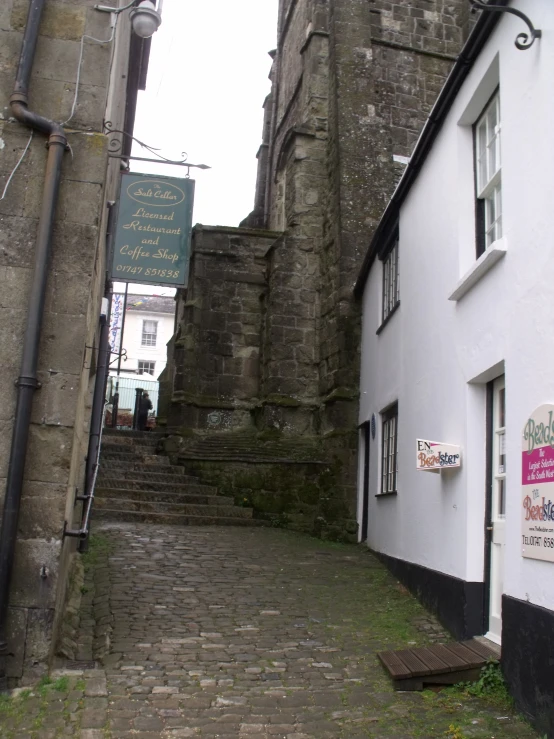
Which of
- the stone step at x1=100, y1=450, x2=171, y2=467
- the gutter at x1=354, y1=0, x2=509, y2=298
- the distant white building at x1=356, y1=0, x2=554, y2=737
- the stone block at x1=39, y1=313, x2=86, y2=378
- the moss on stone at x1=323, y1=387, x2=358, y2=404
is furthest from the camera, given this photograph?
the stone step at x1=100, y1=450, x2=171, y2=467

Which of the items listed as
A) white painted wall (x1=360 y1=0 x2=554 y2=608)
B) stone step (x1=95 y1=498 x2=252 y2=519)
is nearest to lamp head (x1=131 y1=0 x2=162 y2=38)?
white painted wall (x1=360 y1=0 x2=554 y2=608)

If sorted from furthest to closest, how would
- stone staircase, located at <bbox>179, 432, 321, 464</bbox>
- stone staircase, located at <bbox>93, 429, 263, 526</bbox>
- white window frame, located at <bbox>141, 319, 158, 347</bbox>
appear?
1. white window frame, located at <bbox>141, 319, 158, 347</bbox>
2. stone staircase, located at <bbox>179, 432, 321, 464</bbox>
3. stone staircase, located at <bbox>93, 429, 263, 526</bbox>

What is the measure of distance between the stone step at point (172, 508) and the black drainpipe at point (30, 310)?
6.78 metres

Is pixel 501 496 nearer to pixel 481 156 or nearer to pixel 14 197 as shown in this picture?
pixel 481 156

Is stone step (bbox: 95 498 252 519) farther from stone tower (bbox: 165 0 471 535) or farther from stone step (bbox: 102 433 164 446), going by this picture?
stone step (bbox: 102 433 164 446)

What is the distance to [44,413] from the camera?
17.6ft

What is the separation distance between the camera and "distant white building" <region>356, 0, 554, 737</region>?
191 inches

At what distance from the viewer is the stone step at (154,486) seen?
13.0 meters

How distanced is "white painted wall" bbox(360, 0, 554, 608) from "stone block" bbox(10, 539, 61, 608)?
3.15 m

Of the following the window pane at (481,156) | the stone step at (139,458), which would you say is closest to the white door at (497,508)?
the window pane at (481,156)

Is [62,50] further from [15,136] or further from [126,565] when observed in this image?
[126,565]

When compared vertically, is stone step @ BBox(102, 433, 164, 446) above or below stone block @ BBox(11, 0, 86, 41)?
below

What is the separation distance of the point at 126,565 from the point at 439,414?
384cm

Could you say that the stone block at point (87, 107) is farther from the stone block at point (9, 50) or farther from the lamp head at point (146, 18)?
the lamp head at point (146, 18)
